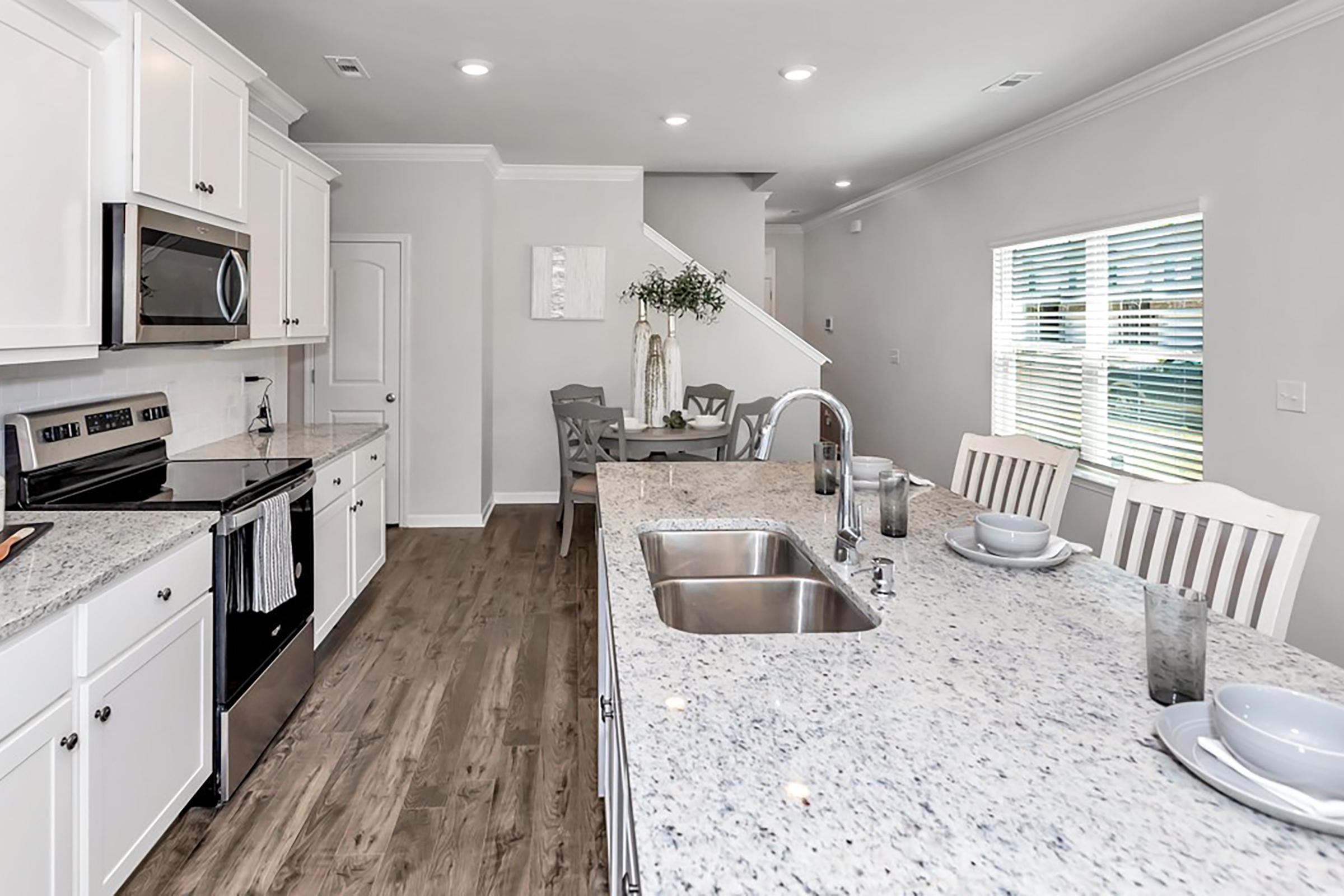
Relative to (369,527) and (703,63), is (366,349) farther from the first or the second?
(703,63)

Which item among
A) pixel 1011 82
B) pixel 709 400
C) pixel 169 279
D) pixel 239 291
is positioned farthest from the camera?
pixel 709 400

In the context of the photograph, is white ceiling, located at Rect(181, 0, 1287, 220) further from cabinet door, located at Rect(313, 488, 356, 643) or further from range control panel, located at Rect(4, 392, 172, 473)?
cabinet door, located at Rect(313, 488, 356, 643)

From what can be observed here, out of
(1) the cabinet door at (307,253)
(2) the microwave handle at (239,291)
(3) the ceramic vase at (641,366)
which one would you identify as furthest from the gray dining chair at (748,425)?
(2) the microwave handle at (239,291)

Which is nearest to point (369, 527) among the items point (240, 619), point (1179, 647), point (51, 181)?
point (240, 619)

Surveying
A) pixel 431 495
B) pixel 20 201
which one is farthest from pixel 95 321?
pixel 431 495

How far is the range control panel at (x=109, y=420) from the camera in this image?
8.21 ft

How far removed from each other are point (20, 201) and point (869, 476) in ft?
7.43

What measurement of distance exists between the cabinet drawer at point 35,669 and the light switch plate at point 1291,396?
3963mm

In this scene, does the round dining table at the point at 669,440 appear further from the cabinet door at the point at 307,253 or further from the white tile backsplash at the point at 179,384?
the white tile backsplash at the point at 179,384

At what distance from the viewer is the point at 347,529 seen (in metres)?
3.53

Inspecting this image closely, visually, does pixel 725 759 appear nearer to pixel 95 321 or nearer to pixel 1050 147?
pixel 95 321

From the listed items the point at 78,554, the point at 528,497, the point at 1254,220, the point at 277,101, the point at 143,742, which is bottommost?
the point at 143,742

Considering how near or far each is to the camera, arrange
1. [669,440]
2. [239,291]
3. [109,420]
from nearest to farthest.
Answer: [109,420]
[239,291]
[669,440]

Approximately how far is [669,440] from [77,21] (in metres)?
3.25
